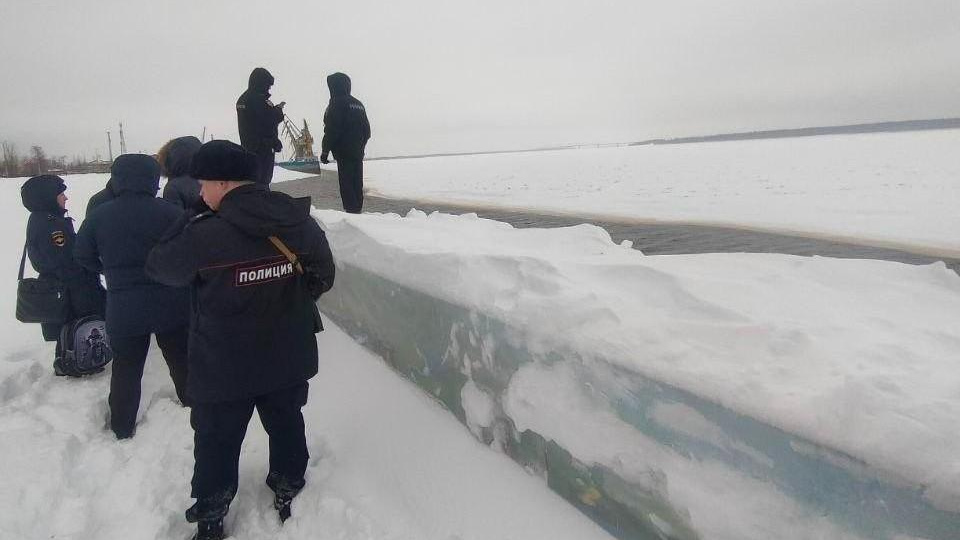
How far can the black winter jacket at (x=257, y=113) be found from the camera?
576cm

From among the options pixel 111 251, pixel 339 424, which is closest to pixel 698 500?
pixel 339 424

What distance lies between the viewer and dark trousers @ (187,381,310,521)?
7.55 ft

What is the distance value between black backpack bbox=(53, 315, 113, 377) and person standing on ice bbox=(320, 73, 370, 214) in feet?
10.3

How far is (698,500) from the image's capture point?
5.13 ft

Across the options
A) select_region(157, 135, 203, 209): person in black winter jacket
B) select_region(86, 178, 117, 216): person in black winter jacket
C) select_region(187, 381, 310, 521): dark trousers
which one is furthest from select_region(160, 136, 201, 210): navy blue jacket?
select_region(187, 381, 310, 521): dark trousers

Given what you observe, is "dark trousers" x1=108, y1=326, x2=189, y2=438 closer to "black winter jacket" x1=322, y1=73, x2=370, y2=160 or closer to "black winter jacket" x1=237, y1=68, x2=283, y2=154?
"black winter jacket" x1=237, y1=68, x2=283, y2=154

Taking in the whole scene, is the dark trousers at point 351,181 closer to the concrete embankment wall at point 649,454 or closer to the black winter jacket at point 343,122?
the black winter jacket at point 343,122

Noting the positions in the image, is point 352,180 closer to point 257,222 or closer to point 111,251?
point 111,251

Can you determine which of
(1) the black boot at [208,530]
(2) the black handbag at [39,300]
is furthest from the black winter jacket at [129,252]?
(1) the black boot at [208,530]

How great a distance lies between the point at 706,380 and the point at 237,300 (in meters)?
1.77

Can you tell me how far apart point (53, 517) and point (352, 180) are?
4.84 m

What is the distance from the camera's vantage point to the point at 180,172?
3.98 metres

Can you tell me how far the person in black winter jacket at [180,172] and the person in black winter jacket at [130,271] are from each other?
2.04 feet

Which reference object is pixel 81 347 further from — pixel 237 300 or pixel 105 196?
pixel 237 300
